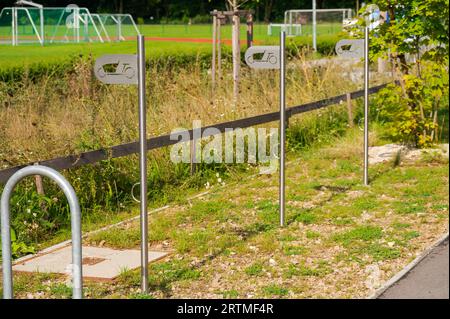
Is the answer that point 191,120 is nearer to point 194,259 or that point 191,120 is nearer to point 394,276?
point 194,259

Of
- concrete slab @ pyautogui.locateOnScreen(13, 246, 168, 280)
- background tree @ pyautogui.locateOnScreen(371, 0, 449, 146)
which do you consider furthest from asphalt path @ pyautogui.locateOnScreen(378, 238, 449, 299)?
background tree @ pyautogui.locateOnScreen(371, 0, 449, 146)

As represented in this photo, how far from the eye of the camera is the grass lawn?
6.04 meters

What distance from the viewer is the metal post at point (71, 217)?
15.1 feet

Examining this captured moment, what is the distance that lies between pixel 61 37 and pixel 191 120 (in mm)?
30885

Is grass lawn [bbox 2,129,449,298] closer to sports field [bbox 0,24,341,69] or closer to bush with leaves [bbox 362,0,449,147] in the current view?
bush with leaves [bbox 362,0,449,147]

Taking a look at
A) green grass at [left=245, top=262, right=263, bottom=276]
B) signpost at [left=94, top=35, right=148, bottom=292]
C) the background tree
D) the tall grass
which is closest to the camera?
signpost at [left=94, top=35, right=148, bottom=292]

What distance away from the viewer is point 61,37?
4022 centimetres

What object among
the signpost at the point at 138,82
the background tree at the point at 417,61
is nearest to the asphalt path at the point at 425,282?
the signpost at the point at 138,82

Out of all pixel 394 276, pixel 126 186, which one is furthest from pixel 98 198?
pixel 394 276

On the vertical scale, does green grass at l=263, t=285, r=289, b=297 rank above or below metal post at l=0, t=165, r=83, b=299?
below

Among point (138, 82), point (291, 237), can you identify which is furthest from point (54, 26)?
point (138, 82)

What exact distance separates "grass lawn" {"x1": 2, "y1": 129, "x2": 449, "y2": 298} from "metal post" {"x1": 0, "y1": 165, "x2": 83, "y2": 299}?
3.42 feet

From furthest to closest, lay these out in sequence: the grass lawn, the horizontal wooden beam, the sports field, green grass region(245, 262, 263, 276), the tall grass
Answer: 1. the sports field
2. the tall grass
3. the horizontal wooden beam
4. green grass region(245, 262, 263, 276)
5. the grass lawn

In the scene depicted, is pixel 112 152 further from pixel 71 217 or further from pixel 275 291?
pixel 71 217
